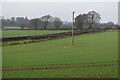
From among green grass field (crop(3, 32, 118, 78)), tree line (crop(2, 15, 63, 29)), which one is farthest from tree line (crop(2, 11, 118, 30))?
green grass field (crop(3, 32, 118, 78))

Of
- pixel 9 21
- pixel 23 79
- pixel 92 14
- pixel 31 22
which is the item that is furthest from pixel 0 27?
pixel 23 79

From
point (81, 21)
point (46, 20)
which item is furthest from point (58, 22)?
point (81, 21)

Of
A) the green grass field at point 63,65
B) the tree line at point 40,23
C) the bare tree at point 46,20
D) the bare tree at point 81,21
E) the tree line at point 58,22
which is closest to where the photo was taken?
the green grass field at point 63,65

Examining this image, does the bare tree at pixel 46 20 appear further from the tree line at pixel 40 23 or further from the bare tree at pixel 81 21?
the bare tree at pixel 81 21

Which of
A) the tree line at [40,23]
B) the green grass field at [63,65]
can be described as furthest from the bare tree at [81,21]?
the green grass field at [63,65]

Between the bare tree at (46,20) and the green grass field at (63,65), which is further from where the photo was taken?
the bare tree at (46,20)

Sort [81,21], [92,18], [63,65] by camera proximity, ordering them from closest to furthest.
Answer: [63,65] → [81,21] → [92,18]

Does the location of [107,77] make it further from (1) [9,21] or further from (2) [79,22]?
(1) [9,21]

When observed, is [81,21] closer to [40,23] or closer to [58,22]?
[58,22]

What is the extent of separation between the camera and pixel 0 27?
92.9 m

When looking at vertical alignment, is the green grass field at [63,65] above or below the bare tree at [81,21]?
below

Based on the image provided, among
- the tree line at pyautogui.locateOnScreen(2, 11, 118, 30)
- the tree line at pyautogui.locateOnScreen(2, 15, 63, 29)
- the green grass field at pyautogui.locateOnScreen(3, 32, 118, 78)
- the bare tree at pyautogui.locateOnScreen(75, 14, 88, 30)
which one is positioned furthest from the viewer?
the tree line at pyautogui.locateOnScreen(2, 15, 63, 29)

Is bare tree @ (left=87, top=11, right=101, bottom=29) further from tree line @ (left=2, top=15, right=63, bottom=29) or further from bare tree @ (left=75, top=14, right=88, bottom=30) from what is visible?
tree line @ (left=2, top=15, right=63, bottom=29)

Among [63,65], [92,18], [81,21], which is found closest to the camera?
[63,65]
